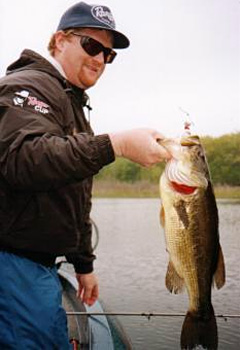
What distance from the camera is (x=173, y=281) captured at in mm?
2506

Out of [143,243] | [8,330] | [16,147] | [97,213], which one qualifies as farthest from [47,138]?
[97,213]

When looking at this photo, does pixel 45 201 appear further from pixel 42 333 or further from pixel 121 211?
pixel 121 211

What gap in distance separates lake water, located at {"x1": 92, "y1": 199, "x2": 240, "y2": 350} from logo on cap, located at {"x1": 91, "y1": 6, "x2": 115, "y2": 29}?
3811mm

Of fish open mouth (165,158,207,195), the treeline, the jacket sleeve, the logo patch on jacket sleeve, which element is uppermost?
the logo patch on jacket sleeve

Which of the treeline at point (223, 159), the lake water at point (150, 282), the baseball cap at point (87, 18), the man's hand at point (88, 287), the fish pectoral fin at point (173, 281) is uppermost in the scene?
the baseball cap at point (87, 18)

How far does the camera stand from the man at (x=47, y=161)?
1.83 meters

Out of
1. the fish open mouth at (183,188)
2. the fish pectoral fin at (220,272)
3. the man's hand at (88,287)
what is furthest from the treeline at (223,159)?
the fish open mouth at (183,188)

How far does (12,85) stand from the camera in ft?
6.53

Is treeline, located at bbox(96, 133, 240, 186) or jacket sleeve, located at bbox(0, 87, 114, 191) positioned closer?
jacket sleeve, located at bbox(0, 87, 114, 191)

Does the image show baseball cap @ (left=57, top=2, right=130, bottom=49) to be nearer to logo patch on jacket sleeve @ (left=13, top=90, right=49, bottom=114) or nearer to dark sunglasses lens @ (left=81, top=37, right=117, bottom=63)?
dark sunglasses lens @ (left=81, top=37, right=117, bottom=63)

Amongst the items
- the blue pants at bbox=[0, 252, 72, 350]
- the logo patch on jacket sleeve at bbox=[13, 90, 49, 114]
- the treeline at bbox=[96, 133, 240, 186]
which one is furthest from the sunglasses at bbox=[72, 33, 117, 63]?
the treeline at bbox=[96, 133, 240, 186]

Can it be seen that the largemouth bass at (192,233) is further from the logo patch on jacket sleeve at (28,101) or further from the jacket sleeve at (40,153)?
the logo patch on jacket sleeve at (28,101)

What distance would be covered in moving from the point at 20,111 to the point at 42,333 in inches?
36.5

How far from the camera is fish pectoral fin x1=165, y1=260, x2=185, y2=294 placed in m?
2.49
